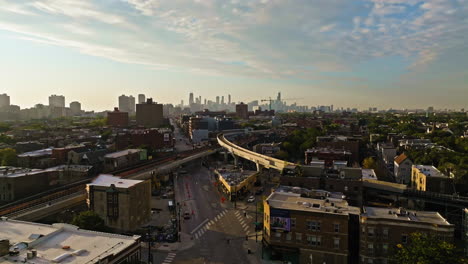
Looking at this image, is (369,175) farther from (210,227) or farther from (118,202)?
(118,202)

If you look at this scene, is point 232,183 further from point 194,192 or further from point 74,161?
point 74,161

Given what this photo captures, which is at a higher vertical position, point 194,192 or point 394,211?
point 394,211

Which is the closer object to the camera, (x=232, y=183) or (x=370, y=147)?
(x=232, y=183)

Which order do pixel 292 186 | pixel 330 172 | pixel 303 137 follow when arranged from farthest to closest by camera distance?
pixel 303 137
pixel 330 172
pixel 292 186

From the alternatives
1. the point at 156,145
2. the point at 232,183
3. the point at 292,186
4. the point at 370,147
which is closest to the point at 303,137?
the point at 370,147

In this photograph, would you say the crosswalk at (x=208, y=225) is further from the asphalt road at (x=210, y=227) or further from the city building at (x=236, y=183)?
the city building at (x=236, y=183)

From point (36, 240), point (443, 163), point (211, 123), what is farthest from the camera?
point (211, 123)

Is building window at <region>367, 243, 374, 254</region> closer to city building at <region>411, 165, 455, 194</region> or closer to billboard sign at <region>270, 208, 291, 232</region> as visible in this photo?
billboard sign at <region>270, 208, 291, 232</region>
